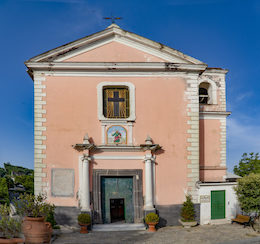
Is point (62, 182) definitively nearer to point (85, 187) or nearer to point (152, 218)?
point (85, 187)

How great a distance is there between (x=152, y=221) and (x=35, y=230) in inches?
189

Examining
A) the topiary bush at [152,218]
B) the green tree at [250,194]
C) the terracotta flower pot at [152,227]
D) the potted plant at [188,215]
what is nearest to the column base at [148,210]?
the topiary bush at [152,218]

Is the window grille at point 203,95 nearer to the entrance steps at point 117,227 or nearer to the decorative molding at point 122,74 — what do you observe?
the decorative molding at point 122,74

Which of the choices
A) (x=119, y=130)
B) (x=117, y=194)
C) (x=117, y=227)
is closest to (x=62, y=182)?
(x=117, y=194)

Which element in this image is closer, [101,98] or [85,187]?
[85,187]

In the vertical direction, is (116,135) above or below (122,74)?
below

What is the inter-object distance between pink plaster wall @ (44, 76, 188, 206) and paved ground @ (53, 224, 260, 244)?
1544 millimetres

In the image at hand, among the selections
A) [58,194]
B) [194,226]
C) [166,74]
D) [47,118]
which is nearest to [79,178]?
[58,194]

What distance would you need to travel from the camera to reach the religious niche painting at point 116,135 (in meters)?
11.8

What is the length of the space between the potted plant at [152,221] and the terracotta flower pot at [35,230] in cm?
418

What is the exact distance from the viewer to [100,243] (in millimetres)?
9203

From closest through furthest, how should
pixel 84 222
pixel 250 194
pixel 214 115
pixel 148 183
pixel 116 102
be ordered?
pixel 84 222 < pixel 250 194 < pixel 148 183 < pixel 116 102 < pixel 214 115

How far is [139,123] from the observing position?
39.2 ft

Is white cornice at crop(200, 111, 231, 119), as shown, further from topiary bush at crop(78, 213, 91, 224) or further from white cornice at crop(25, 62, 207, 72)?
topiary bush at crop(78, 213, 91, 224)
